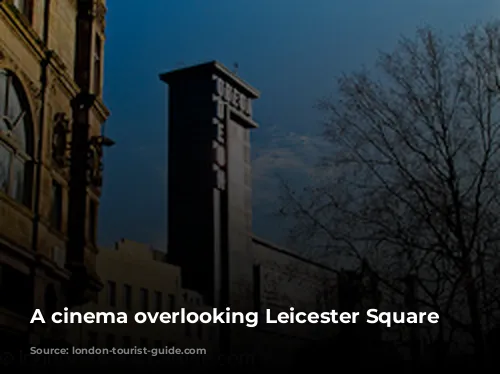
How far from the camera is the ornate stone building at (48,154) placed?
14391 mm

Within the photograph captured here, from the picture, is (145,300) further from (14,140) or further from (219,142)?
(14,140)

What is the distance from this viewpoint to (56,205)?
1733 cm

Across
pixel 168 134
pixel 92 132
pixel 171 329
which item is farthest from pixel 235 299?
pixel 92 132

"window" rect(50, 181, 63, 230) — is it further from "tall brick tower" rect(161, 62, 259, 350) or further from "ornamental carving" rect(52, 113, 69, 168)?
"tall brick tower" rect(161, 62, 259, 350)

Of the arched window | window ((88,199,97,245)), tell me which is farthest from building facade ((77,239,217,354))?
the arched window

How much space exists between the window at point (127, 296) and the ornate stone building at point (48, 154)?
8883 mm

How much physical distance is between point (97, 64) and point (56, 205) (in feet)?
16.0

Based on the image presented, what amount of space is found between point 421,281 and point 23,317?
334 inches

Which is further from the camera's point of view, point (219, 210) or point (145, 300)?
point (219, 210)

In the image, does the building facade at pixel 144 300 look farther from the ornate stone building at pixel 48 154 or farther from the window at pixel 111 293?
the ornate stone building at pixel 48 154

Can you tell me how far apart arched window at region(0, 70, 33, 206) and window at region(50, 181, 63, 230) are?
1.73 m

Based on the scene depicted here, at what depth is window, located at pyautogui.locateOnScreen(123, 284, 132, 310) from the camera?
27.7 m

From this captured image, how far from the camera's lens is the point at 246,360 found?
84.4ft

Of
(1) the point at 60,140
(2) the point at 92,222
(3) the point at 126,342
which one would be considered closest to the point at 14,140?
(1) the point at 60,140
